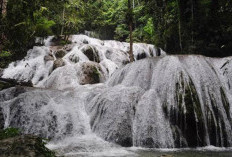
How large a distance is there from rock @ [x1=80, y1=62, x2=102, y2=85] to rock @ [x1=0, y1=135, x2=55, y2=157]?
953cm

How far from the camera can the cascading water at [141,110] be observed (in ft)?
21.0

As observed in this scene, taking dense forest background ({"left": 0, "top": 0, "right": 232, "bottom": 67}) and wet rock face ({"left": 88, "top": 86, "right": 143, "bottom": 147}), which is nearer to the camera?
dense forest background ({"left": 0, "top": 0, "right": 232, "bottom": 67})

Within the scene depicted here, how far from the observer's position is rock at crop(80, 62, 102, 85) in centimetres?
1291

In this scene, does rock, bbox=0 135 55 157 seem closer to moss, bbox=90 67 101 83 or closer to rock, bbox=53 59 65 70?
moss, bbox=90 67 101 83

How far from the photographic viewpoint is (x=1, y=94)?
8.78 metres

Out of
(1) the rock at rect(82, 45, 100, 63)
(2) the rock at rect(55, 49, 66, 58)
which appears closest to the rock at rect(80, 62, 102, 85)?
(1) the rock at rect(82, 45, 100, 63)

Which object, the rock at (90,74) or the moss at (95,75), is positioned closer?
the rock at (90,74)

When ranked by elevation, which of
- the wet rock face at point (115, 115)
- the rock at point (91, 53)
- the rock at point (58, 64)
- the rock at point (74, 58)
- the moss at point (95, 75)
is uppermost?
the rock at point (91, 53)

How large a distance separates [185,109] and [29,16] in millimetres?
5552

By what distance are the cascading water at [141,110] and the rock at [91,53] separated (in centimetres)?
751

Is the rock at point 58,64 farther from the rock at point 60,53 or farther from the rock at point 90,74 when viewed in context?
the rock at point 60,53

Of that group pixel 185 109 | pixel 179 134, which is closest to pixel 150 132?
pixel 179 134

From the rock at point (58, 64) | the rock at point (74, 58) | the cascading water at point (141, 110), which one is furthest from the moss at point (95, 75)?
the cascading water at point (141, 110)

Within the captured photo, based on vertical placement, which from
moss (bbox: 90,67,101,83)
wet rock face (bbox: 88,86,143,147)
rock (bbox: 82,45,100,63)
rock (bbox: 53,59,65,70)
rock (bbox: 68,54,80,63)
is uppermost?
rock (bbox: 82,45,100,63)
